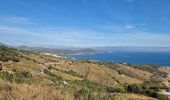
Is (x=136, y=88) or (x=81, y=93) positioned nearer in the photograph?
(x=81, y=93)

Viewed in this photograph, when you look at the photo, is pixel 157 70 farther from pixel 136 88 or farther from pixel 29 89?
pixel 29 89

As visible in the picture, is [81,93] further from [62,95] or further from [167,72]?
[167,72]

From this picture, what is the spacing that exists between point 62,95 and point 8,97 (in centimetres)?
104

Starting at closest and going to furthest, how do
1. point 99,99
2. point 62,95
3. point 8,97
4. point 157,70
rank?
1. point 8,97
2. point 62,95
3. point 99,99
4. point 157,70

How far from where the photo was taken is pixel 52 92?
20.4 ft

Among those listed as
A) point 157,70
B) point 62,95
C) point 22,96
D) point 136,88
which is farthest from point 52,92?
point 157,70

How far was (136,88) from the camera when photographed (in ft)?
67.1

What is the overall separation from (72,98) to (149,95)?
1337 cm

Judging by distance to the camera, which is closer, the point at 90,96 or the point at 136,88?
the point at 90,96

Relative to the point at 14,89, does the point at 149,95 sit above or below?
below

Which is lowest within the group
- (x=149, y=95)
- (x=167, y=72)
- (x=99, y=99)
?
(x=167, y=72)

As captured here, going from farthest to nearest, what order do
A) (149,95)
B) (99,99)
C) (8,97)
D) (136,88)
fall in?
(136,88) < (149,95) < (99,99) < (8,97)

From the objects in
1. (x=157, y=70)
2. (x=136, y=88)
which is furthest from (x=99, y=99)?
(x=157, y=70)

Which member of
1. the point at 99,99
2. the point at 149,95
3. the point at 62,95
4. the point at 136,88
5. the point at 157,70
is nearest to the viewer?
the point at 62,95
